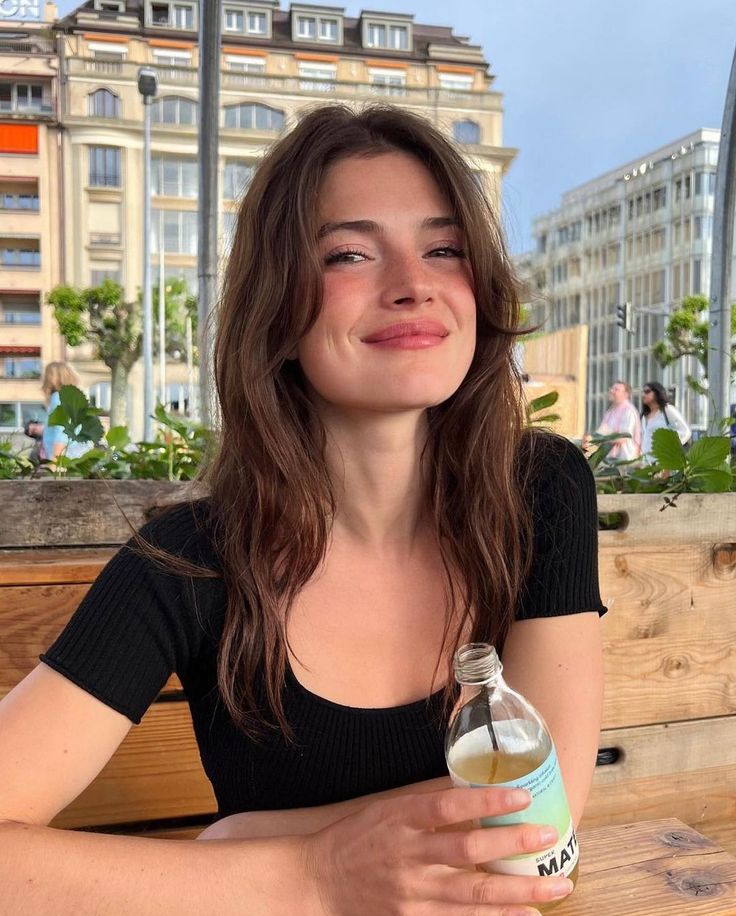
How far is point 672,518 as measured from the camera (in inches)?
63.6

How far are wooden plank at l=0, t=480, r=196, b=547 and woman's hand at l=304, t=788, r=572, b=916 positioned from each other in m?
0.81

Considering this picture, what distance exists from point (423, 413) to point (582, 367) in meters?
6.43

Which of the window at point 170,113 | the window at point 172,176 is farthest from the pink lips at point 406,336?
the window at point 170,113

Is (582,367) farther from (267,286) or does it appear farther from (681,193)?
(681,193)

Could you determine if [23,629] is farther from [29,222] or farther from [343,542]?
[29,222]

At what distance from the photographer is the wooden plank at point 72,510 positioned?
1.49 metres

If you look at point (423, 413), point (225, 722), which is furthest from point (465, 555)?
point (225, 722)

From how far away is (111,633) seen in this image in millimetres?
995

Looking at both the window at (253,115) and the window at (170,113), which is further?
the window at (170,113)

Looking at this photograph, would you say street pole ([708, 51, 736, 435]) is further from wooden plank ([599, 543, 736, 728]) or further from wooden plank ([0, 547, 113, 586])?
wooden plank ([0, 547, 113, 586])

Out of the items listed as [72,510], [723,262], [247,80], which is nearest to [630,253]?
[247,80]

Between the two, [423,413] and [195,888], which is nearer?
[195,888]

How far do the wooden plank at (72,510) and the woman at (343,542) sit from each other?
340 mm

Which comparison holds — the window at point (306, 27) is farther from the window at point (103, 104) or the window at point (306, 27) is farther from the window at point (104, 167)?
the window at point (104, 167)
